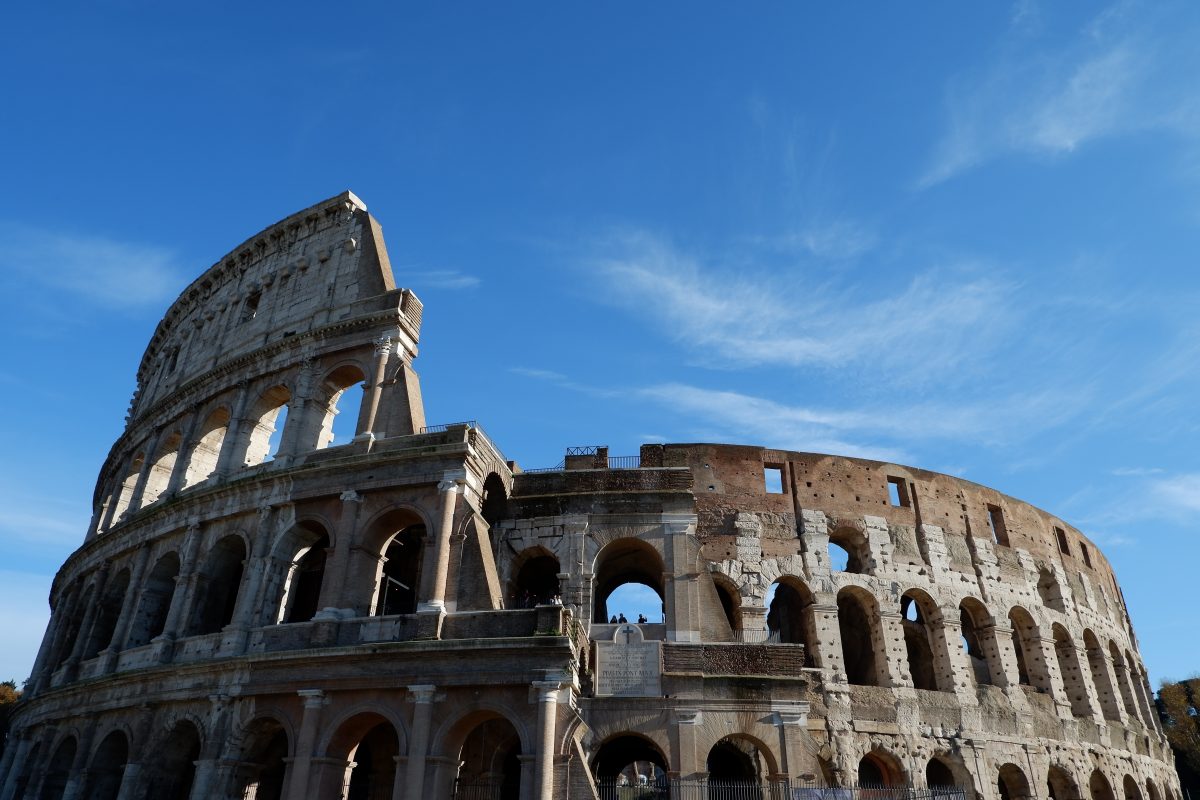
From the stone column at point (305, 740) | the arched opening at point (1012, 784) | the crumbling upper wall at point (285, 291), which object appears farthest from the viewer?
the crumbling upper wall at point (285, 291)

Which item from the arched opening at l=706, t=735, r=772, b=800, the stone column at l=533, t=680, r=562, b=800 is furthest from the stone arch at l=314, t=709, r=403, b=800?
the arched opening at l=706, t=735, r=772, b=800

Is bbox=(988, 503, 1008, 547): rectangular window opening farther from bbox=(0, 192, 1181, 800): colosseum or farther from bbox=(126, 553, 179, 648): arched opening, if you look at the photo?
bbox=(126, 553, 179, 648): arched opening

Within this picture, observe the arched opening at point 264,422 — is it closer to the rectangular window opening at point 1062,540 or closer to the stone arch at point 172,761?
the stone arch at point 172,761

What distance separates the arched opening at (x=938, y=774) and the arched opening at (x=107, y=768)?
18901 mm

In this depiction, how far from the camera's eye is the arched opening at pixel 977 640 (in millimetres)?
21703

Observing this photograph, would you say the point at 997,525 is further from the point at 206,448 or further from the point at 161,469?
the point at 161,469

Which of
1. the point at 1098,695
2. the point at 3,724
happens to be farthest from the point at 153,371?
the point at 1098,695

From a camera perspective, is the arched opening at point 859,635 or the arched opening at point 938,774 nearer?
the arched opening at point 938,774

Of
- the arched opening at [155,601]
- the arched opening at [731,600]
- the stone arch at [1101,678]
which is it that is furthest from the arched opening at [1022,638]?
the arched opening at [155,601]

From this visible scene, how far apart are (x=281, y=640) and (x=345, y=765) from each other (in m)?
2.82

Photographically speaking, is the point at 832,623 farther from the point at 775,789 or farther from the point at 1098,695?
the point at 1098,695

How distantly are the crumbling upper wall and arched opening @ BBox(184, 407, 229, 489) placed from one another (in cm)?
140

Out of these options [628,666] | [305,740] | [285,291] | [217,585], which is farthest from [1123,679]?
[285,291]

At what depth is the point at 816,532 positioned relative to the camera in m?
20.8
